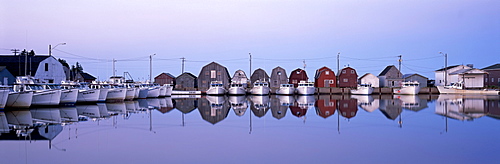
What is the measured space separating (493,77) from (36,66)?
242 feet

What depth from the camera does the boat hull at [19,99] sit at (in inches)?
1033

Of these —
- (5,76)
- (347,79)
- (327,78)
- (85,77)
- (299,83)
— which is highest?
(85,77)

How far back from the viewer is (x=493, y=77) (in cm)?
7462

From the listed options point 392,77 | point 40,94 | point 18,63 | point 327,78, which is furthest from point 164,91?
point 392,77

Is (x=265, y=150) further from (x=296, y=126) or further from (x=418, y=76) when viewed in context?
(x=418, y=76)

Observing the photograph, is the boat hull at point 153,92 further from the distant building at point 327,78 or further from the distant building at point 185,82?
the distant building at point 327,78

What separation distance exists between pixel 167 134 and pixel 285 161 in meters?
6.41

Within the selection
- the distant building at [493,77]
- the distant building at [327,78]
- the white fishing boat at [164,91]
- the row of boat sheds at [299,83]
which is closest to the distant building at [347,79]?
the row of boat sheds at [299,83]

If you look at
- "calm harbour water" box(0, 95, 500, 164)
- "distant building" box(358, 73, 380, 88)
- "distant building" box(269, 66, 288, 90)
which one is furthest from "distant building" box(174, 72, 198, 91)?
"calm harbour water" box(0, 95, 500, 164)

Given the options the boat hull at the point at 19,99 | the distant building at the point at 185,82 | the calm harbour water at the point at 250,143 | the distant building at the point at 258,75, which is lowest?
the calm harbour water at the point at 250,143

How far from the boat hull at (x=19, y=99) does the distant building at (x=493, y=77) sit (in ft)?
245

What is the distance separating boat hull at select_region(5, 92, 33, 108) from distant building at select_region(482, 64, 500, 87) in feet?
245

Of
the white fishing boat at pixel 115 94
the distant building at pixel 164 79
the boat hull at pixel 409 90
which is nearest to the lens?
Answer: the white fishing boat at pixel 115 94

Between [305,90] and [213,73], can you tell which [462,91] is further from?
[213,73]
